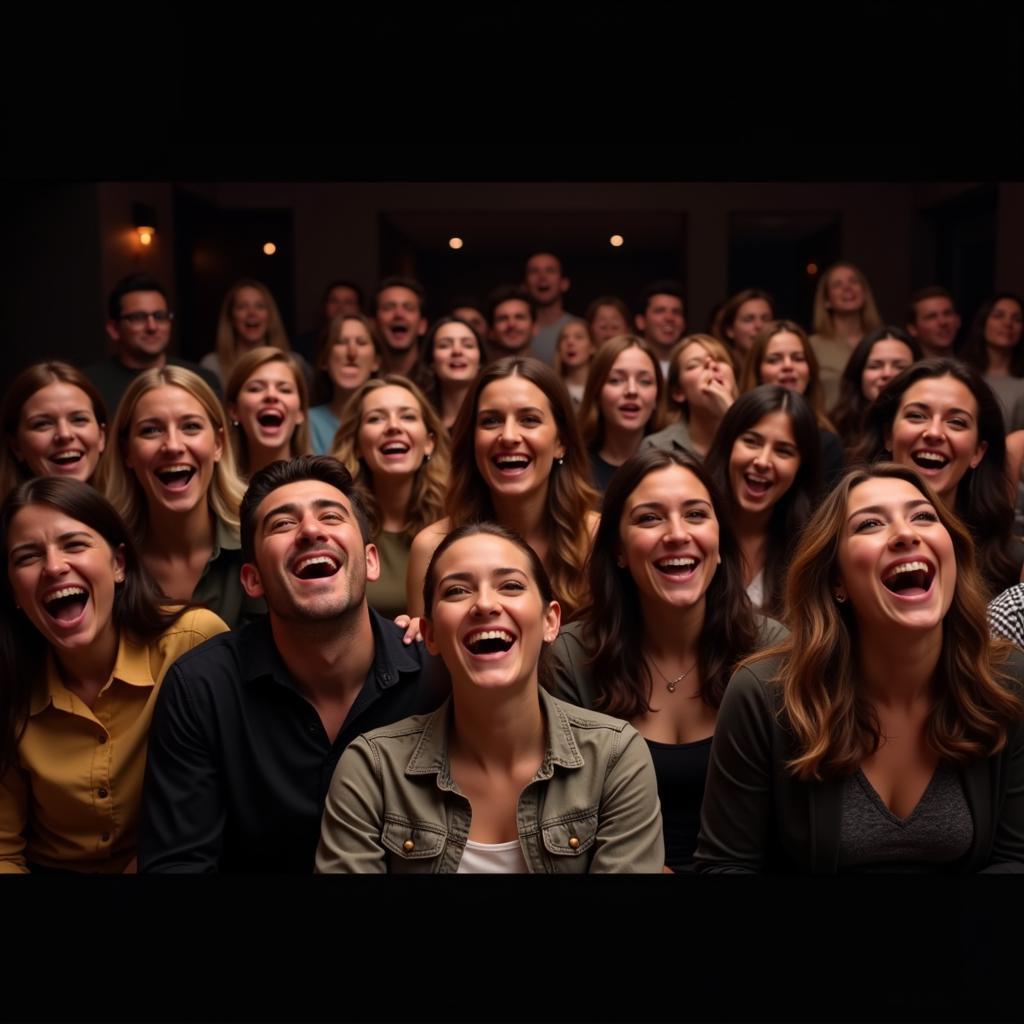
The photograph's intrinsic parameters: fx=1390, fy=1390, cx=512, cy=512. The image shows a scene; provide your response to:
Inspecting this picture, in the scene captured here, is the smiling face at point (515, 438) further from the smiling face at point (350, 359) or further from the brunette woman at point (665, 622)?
the smiling face at point (350, 359)

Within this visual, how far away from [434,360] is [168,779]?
8.81ft

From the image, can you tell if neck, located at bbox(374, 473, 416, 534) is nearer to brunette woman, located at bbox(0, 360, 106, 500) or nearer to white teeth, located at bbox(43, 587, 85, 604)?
brunette woman, located at bbox(0, 360, 106, 500)

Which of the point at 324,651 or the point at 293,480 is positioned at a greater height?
the point at 293,480

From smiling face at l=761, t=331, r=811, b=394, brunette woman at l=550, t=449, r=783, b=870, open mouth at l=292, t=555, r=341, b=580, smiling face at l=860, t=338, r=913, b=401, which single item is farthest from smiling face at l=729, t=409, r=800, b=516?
open mouth at l=292, t=555, r=341, b=580

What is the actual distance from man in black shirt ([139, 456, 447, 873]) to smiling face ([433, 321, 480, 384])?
2.19 metres

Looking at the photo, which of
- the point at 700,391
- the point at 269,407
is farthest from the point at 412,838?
the point at 700,391

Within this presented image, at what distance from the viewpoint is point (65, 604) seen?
9.52 feet

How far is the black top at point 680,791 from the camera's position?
286 cm

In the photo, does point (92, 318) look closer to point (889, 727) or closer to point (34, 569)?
point (34, 569)

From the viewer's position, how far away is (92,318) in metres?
6.90

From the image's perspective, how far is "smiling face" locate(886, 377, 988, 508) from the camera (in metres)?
3.67

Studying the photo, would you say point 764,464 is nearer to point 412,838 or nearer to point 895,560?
point 895,560

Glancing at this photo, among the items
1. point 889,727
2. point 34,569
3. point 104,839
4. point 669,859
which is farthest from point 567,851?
point 34,569

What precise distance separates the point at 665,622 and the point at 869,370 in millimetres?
1811
